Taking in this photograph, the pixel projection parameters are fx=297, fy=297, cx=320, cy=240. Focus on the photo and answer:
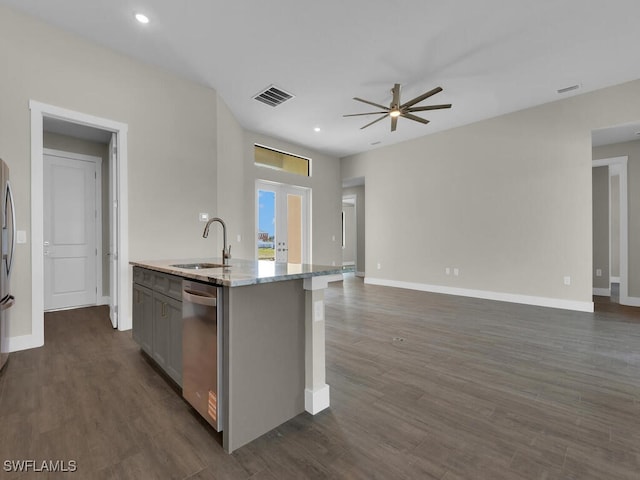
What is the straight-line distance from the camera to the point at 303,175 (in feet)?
24.0

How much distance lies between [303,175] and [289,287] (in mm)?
5798

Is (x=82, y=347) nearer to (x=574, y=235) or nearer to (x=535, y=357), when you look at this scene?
(x=535, y=357)

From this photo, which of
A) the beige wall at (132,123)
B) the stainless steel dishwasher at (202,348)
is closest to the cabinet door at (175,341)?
the stainless steel dishwasher at (202,348)

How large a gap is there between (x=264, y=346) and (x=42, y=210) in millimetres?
3090

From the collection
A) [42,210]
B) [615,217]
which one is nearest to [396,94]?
[42,210]

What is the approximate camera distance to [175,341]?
2.15 metres

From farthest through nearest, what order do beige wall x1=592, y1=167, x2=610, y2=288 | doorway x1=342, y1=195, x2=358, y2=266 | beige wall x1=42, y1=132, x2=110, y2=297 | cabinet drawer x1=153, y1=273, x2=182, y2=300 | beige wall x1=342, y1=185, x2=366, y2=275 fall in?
doorway x1=342, y1=195, x2=358, y2=266 → beige wall x1=342, y1=185, x2=366, y2=275 → beige wall x1=592, y1=167, x2=610, y2=288 → beige wall x1=42, y1=132, x2=110, y2=297 → cabinet drawer x1=153, y1=273, x2=182, y2=300

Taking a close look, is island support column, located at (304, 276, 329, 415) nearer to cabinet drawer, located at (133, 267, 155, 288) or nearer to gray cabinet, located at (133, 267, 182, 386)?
gray cabinet, located at (133, 267, 182, 386)

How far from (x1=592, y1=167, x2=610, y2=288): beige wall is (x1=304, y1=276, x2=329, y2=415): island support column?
716cm

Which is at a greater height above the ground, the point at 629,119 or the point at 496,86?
the point at 496,86

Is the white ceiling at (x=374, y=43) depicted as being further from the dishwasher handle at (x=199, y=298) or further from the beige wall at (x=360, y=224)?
the beige wall at (x=360, y=224)

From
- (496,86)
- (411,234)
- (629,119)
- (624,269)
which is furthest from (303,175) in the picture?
(624,269)

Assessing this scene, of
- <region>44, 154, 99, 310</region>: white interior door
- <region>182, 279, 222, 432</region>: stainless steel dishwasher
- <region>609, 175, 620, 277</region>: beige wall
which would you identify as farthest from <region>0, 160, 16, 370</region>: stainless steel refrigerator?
<region>609, 175, 620, 277</region>: beige wall

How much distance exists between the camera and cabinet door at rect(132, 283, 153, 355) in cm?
258
